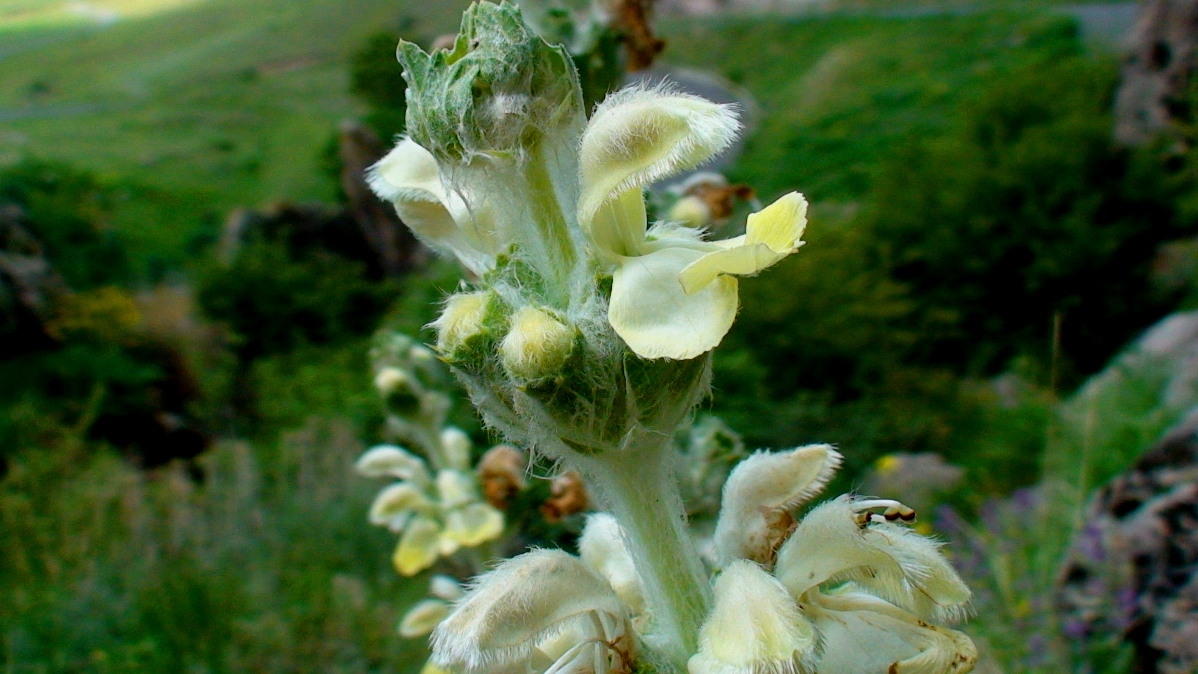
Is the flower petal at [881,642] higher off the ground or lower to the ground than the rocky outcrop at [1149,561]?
higher

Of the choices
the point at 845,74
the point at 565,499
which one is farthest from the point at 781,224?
the point at 845,74

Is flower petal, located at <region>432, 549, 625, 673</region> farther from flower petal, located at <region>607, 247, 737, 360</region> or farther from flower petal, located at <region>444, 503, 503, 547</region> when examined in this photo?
flower petal, located at <region>444, 503, 503, 547</region>

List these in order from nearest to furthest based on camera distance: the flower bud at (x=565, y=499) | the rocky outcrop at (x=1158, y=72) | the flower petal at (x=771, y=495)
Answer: the flower petal at (x=771, y=495) < the flower bud at (x=565, y=499) < the rocky outcrop at (x=1158, y=72)

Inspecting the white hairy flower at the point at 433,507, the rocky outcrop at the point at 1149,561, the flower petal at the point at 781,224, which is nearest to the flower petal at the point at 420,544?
the white hairy flower at the point at 433,507

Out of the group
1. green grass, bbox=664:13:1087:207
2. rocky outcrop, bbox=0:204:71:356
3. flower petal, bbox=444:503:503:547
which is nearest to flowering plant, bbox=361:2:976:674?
flower petal, bbox=444:503:503:547

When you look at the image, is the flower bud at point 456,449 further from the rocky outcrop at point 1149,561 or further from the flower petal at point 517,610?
the rocky outcrop at point 1149,561

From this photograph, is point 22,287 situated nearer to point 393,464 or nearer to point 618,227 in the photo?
point 393,464
